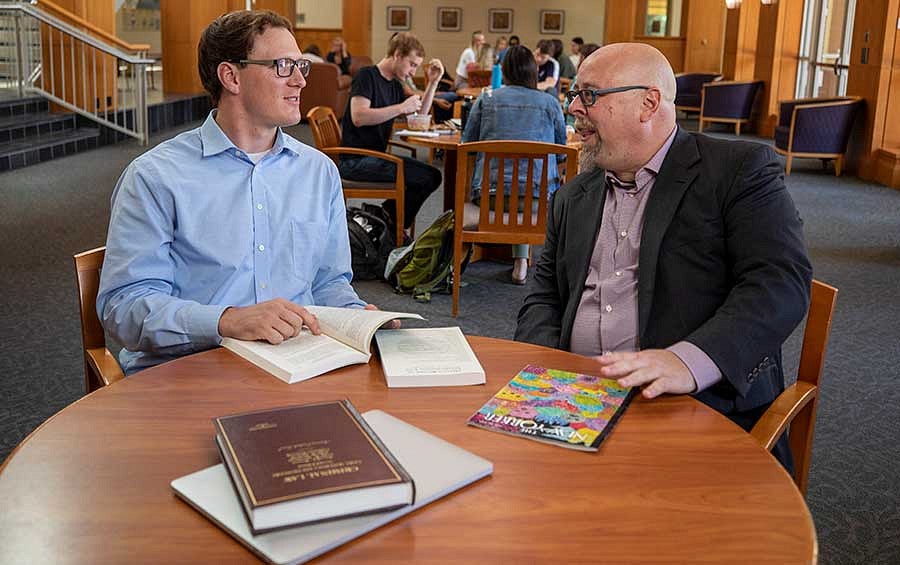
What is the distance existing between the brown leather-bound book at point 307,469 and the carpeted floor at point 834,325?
43 centimetres

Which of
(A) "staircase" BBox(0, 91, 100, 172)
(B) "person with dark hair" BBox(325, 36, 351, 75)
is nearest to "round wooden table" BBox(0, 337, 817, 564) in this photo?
(A) "staircase" BBox(0, 91, 100, 172)

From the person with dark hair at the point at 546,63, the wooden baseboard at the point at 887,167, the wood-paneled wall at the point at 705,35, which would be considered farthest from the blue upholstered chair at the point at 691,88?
the wooden baseboard at the point at 887,167

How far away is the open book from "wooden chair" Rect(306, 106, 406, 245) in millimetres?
3634

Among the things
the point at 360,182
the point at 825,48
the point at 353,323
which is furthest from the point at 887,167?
the point at 353,323

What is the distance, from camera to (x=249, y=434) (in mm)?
1221

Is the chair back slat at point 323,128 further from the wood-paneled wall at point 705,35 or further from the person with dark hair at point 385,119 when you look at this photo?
the wood-paneled wall at point 705,35

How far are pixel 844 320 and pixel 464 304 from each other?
1838 millimetres

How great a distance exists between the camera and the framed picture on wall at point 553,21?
21422 mm

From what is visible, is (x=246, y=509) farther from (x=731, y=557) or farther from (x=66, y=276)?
(x=66, y=276)

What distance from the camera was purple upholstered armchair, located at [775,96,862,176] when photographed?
9.36 m

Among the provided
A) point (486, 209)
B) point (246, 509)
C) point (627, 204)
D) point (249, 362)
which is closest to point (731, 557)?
point (246, 509)

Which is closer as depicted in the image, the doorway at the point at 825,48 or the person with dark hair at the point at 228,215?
the person with dark hair at the point at 228,215

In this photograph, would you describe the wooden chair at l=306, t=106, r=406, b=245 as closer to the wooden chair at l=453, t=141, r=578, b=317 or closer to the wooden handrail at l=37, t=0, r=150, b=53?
the wooden chair at l=453, t=141, r=578, b=317

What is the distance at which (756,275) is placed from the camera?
6.27 ft
